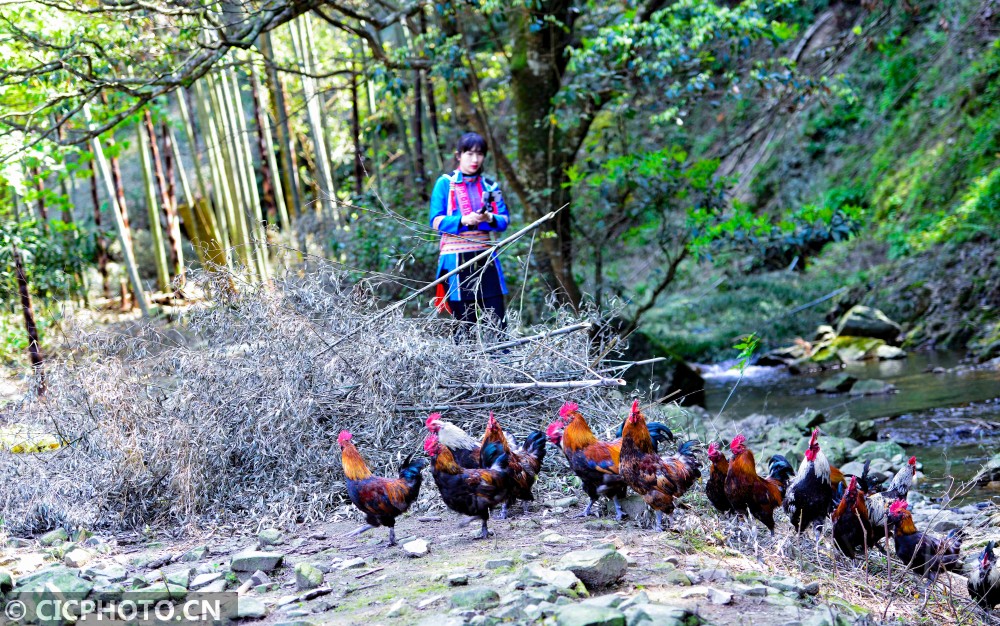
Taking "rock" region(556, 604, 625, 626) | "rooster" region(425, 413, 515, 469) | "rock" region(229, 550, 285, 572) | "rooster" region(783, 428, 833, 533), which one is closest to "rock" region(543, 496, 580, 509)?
"rooster" region(425, 413, 515, 469)

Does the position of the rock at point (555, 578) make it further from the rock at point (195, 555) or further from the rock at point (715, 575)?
the rock at point (195, 555)

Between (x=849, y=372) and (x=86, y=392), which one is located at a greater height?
(x=86, y=392)

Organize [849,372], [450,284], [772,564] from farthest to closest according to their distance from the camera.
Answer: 1. [849,372]
2. [450,284]
3. [772,564]

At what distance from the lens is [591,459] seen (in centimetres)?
550

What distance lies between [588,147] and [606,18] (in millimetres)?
2332

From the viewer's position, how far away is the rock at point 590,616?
3441 mm

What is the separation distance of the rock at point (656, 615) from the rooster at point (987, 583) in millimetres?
2427

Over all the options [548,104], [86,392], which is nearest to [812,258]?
[548,104]

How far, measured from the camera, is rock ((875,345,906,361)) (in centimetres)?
1521

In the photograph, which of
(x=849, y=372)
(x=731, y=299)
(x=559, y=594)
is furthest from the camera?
(x=731, y=299)

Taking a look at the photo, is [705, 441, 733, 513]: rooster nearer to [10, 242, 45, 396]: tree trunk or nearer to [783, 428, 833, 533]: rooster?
[783, 428, 833, 533]: rooster

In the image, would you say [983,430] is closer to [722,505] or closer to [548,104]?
[722,505]

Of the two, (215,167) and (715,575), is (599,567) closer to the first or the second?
(715,575)

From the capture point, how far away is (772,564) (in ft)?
15.8
